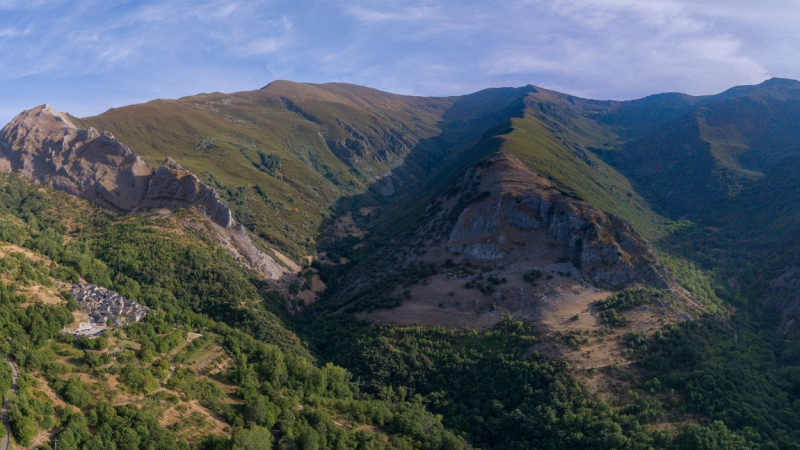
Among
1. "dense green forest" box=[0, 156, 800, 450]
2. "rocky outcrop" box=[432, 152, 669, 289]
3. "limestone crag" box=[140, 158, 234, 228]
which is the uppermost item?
"limestone crag" box=[140, 158, 234, 228]

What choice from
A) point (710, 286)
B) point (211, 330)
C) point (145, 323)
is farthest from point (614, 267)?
point (145, 323)

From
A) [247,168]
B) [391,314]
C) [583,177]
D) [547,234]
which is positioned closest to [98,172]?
[247,168]

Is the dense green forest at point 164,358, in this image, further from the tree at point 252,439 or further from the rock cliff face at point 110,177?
the rock cliff face at point 110,177

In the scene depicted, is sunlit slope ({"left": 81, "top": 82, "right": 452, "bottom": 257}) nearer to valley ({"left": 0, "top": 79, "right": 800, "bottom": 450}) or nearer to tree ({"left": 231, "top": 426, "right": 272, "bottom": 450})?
valley ({"left": 0, "top": 79, "right": 800, "bottom": 450})

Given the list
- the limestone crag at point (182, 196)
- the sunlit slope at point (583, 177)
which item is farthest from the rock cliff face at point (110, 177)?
the sunlit slope at point (583, 177)

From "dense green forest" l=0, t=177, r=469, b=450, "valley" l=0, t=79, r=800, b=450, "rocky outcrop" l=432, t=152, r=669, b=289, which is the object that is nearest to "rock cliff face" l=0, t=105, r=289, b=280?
"valley" l=0, t=79, r=800, b=450

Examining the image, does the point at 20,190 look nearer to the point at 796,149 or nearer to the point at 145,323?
the point at 145,323
